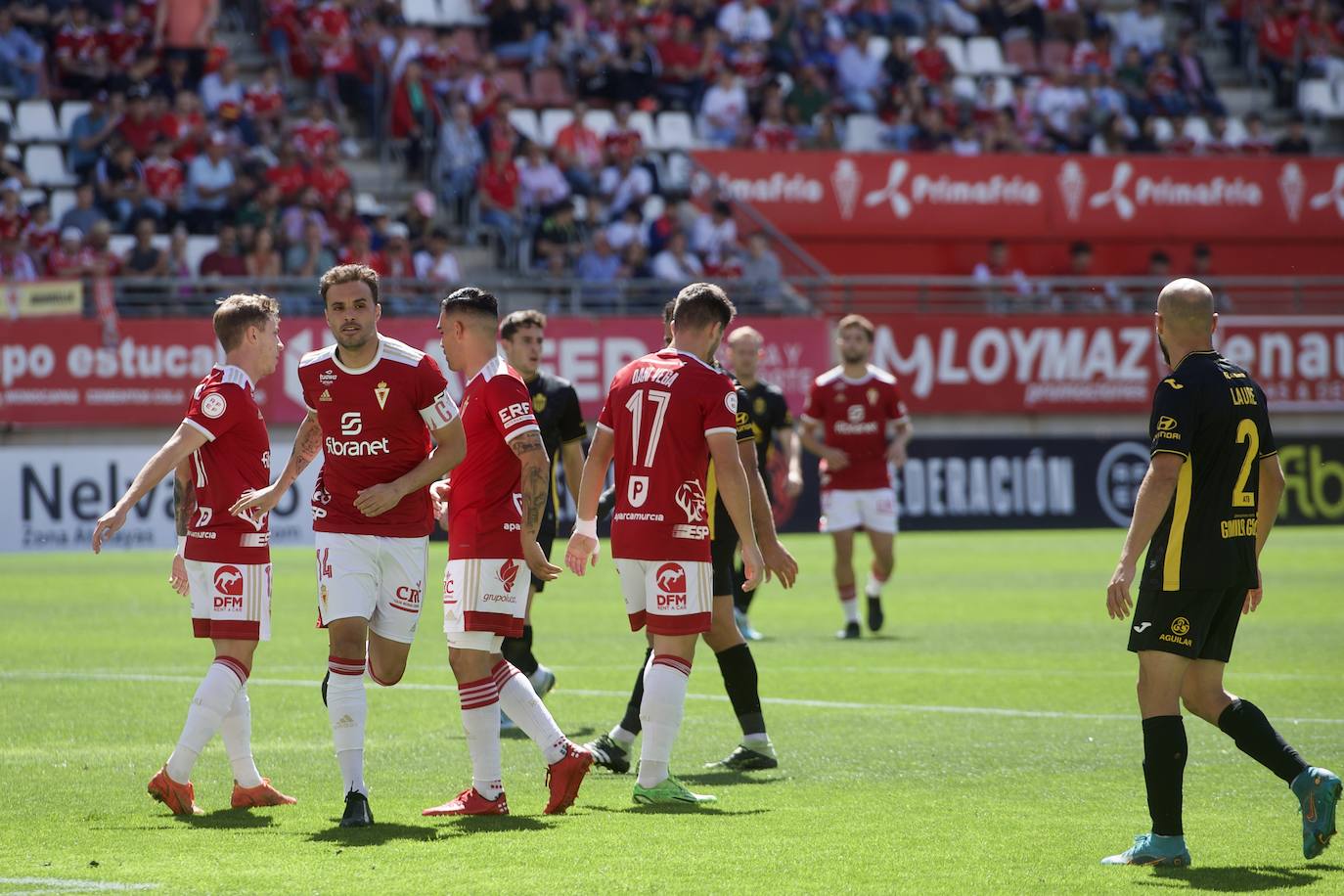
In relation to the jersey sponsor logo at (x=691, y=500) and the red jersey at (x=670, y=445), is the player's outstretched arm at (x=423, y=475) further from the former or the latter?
the jersey sponsor logo at (x=691, y=500)

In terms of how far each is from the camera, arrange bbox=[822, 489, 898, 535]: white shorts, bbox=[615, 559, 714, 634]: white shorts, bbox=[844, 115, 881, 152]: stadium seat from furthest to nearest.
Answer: bbox=[844, 115, 881, 152]: stadium seat < bbox=[822, 489, 898, 535]: white shorts < bbox=[615, 559, 714, 634]: white shorts

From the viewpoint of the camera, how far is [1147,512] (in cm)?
672

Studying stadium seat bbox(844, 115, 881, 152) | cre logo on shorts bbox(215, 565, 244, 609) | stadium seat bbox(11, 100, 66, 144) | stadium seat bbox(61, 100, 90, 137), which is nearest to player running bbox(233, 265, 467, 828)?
cre logo on shorts bbox(215, 565, 244, 609)

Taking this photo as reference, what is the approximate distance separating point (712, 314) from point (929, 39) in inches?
1115

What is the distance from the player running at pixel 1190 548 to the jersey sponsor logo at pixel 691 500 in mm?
2075

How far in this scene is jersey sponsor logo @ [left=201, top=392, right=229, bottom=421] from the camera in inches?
313

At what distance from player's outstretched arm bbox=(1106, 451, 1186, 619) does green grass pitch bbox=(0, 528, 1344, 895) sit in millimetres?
1004

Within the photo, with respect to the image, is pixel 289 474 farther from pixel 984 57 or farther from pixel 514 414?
pixel 984 57

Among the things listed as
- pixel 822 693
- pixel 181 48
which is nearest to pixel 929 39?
pixel 181 48

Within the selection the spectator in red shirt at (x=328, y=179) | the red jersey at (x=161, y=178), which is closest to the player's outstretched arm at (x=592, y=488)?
the red jersey at (x=161, y=178)

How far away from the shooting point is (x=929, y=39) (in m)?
35.2

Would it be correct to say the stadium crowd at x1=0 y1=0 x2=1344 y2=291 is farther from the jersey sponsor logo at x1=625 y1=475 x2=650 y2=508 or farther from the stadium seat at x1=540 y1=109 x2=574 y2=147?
the jersey sponsor logo at x1=625 y1=475 x2=650 y2=508

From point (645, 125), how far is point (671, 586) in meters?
25.1

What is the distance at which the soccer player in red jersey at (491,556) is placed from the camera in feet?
25.6
